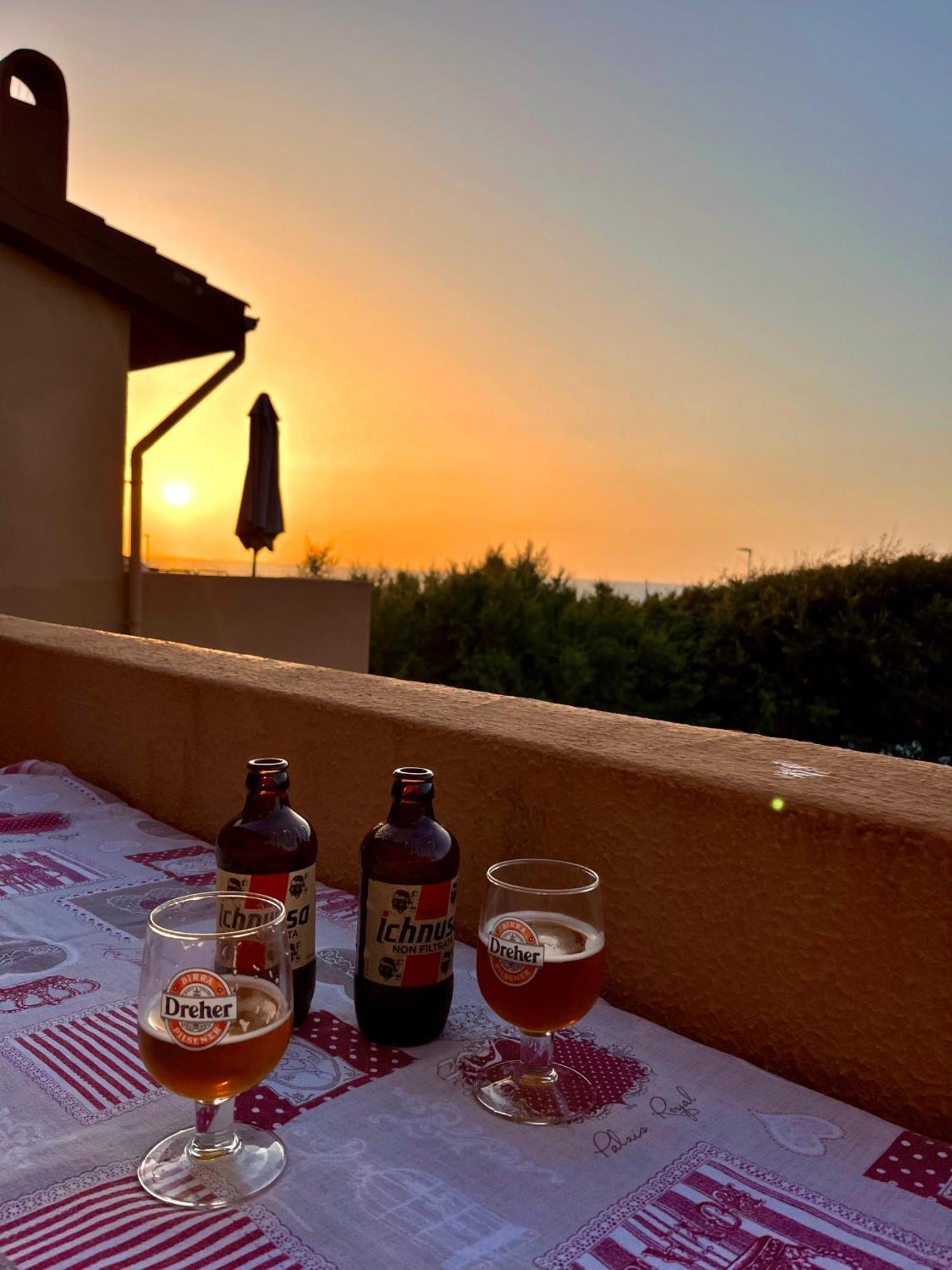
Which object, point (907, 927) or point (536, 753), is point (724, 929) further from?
point (536, 753)

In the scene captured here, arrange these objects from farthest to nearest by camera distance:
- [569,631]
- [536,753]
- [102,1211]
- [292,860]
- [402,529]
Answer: [402,529]
[569,631]
[536,753]
[292,860]
[102,1211]

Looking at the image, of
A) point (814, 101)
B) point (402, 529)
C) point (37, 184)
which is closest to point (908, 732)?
point (814, 101)

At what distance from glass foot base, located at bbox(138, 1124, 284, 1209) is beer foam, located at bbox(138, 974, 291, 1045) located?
168 mm

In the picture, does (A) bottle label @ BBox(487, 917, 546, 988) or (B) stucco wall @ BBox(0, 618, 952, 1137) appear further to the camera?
(B) stucco wall @ BBox(0, 618, 952, 1137)

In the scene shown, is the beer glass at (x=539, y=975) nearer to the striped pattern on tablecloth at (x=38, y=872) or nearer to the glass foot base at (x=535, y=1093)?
the glass foot base at (x=535, y=1093)

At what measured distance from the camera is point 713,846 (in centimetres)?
134

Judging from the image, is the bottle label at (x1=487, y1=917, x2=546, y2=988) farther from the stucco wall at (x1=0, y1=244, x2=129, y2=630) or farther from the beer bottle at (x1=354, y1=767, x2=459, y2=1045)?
the stucco wall at (x1=0, y1=244, x2=129, y2=630)

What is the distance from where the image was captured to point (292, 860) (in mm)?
1250

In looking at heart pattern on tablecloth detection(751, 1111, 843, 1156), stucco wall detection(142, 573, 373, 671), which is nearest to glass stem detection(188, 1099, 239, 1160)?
heart pattern on tablecloth detection(751, 1111, 843, 1156)

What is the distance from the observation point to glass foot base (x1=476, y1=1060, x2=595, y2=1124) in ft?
3.60

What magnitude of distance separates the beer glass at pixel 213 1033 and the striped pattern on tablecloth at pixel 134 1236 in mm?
21

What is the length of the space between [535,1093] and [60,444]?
762cm

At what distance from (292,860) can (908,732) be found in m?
10.4

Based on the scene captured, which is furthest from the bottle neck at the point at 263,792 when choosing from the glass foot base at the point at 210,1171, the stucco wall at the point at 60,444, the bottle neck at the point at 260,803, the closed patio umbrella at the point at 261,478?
the closed patio umbrella at the point at 261,478
